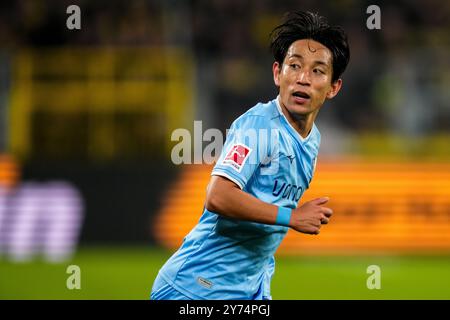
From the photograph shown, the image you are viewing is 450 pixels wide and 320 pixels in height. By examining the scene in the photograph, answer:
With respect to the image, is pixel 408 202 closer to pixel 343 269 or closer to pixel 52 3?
pixel 343 269

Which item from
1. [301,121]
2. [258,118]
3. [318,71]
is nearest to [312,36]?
[318,71]

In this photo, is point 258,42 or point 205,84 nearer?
point 205,84

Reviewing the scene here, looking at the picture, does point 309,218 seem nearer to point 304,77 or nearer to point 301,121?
point 301,121

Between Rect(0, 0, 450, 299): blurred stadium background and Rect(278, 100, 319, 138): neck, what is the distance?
6957mm

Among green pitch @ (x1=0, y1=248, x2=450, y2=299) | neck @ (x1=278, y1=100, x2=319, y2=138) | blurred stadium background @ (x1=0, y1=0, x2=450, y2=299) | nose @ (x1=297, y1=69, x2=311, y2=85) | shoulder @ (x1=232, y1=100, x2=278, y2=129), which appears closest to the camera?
shoulder @ (x1=232, y1=100, x2=278, y2=129)

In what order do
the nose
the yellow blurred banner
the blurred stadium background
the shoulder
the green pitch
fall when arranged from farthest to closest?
the yellow blurred banner, the blurred stadium background, the green pitch, the nose, the shoulder

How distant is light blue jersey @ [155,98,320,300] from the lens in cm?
470

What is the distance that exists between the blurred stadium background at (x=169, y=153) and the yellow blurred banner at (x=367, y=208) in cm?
2

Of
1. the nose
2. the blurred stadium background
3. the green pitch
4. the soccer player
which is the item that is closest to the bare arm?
the soccer player

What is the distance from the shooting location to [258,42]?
584 inches

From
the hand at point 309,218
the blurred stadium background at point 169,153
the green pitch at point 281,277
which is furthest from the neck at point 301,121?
the blurred stadium background at point 169,153

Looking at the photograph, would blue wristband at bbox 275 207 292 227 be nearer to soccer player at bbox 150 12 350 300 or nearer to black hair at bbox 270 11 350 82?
soccer player at bbox 150 12 350 300

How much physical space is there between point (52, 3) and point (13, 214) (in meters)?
4.18
